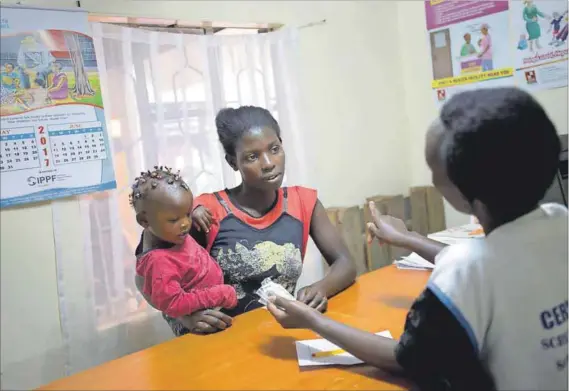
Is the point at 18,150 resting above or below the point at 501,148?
above

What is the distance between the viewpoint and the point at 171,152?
2154mm

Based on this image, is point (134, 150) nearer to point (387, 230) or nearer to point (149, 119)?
point (149, 119)

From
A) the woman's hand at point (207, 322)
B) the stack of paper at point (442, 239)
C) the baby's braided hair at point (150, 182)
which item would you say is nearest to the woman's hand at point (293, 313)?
the woman's hand at point (207, 322)

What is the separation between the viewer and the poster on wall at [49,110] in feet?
5.85

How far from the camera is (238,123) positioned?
A: 5.15 ft

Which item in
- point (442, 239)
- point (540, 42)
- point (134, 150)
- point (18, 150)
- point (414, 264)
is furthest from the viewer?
point (540, 42)

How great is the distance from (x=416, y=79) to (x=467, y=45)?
38cm

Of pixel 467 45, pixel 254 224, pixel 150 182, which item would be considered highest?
pixel 467 45

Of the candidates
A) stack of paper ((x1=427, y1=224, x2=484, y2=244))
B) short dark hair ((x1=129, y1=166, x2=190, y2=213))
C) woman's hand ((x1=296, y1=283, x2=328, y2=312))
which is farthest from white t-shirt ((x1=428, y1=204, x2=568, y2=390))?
stack of paper ((x1=427, y1=224, x2=484, y2=244))

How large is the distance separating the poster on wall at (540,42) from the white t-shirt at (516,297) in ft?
6.31

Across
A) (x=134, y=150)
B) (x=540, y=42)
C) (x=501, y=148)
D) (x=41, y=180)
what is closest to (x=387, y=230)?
(x=501, y=148)

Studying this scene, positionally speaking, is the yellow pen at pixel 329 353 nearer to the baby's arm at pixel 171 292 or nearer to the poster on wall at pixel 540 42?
the baby's arm at pixel 171 292

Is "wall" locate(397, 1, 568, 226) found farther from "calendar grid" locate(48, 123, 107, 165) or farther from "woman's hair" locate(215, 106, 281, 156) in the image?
"calendar grid" locate(48, 123, 107, 165)

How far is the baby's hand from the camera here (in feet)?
4.86
